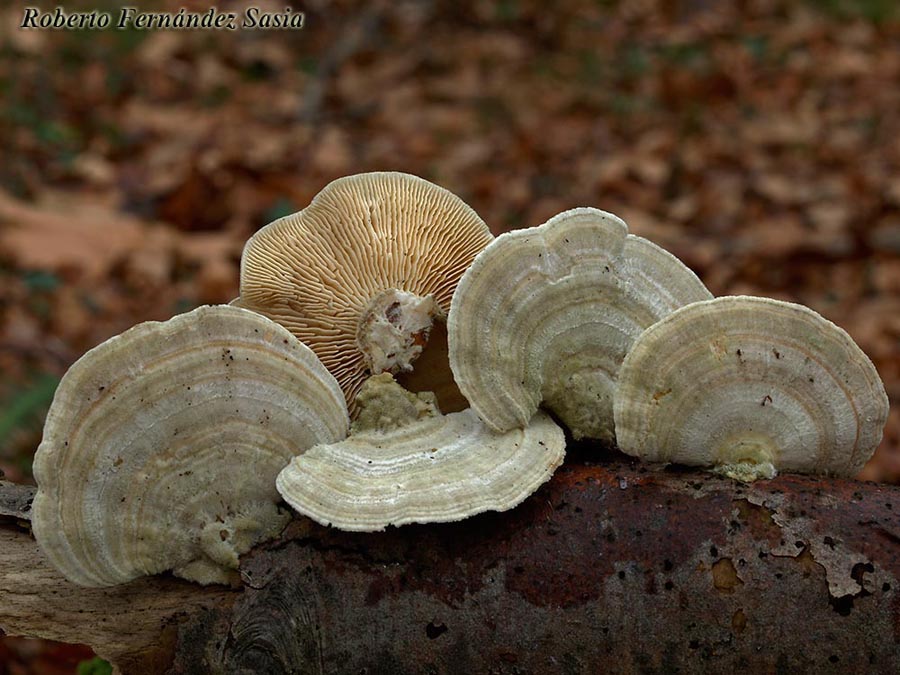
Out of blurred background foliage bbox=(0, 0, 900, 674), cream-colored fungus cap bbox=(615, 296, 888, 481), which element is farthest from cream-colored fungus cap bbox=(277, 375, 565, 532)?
blurred background foliage bbox=(0, 0, 900, 674)

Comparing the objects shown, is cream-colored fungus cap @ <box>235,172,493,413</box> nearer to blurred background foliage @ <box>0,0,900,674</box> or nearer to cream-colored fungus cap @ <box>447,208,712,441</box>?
cream-colored fungus cap @ <box>447,208,712,441</box>

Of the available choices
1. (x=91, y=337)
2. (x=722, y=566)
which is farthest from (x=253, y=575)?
(x=91, y=337)

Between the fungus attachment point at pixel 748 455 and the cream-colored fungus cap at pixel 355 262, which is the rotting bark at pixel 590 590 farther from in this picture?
the cream-colored fungus cap at pixel 355 262

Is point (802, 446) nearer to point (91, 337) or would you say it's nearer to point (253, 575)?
point (253, 575)

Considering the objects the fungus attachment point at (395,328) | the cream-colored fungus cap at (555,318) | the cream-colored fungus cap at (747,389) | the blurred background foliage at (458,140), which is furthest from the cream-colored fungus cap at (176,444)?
the blurred background foliage at (458,140)

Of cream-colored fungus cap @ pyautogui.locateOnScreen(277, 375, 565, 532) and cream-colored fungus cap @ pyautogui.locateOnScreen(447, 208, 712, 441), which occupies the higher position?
cream-colored fungus cap @ pyautogui.locateOnScreen(447, 208, 712, 441)

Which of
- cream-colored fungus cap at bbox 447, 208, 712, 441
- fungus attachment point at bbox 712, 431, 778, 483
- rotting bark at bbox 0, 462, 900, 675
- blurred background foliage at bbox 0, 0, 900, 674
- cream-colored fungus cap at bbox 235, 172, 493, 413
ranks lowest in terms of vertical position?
rotting bark at bbox 0, 462, 900, 675
